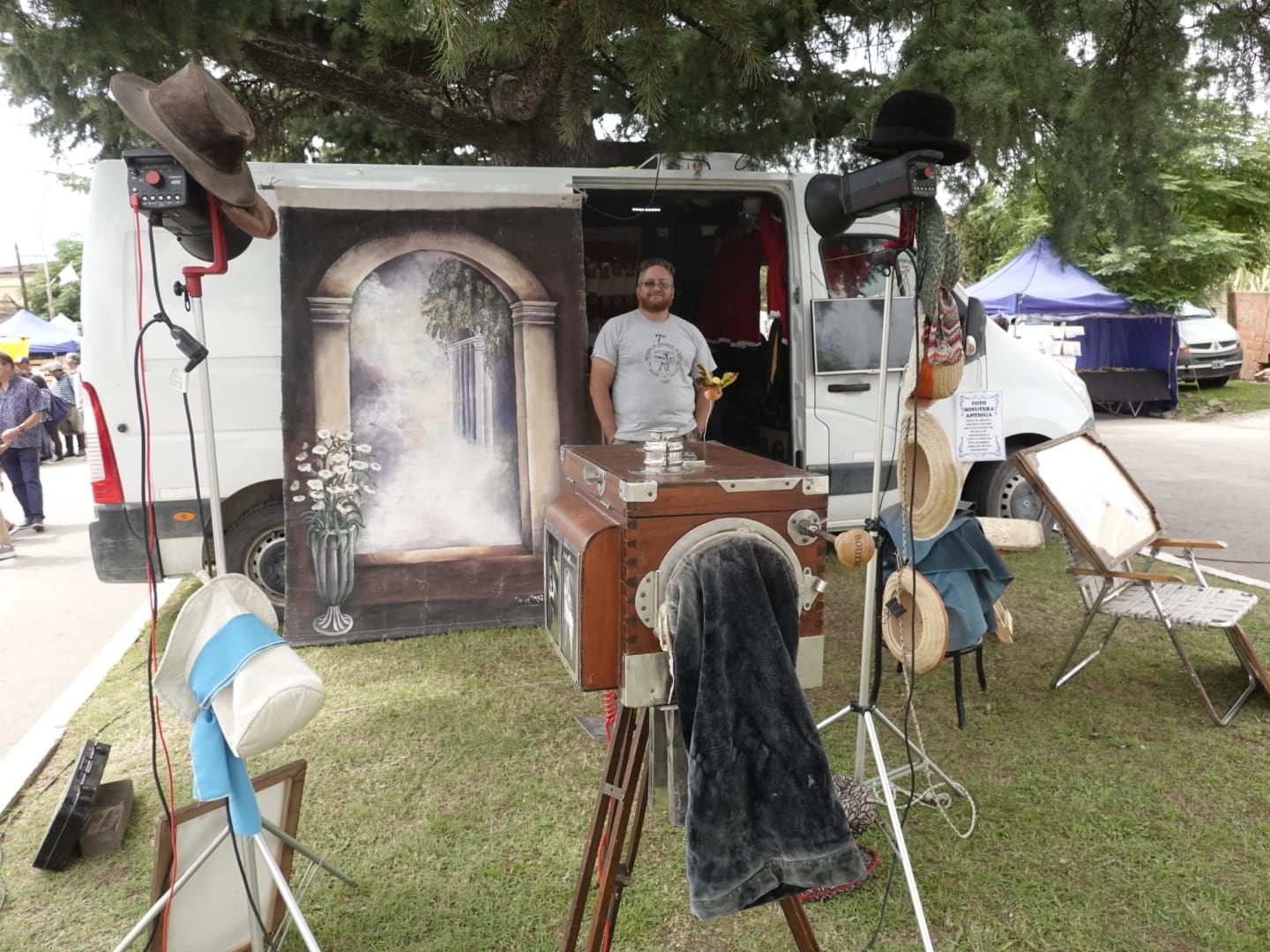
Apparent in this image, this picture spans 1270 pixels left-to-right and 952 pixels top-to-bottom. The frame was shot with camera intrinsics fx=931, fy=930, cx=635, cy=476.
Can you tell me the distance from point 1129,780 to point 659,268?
2991 millimetres

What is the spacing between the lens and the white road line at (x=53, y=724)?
→ 3.47 m

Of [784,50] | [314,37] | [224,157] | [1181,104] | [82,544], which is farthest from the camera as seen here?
[82,544]

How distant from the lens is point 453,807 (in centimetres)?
322

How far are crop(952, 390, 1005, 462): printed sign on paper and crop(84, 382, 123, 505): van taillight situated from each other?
469 cm

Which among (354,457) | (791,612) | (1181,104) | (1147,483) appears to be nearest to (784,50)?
(1181,104)

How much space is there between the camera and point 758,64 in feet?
10.2

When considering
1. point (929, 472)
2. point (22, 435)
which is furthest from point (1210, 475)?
point (22, 435)

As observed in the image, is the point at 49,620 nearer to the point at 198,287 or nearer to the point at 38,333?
the point at 198,287

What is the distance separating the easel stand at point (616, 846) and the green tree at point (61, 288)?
157ft

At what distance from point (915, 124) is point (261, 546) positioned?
3.97 meters

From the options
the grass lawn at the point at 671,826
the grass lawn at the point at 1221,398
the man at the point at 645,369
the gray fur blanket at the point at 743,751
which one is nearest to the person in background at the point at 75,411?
the grass lawn at the point at 671,826

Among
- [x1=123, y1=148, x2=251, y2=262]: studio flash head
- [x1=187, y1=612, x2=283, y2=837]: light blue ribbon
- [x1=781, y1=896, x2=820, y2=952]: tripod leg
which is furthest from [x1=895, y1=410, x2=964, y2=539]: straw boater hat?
[x1=123, y1=148, x2=251, y2=262]: studio flash head

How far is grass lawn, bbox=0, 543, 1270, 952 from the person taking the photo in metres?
2.56

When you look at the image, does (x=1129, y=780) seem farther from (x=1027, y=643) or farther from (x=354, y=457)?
(x=354, y=457)
